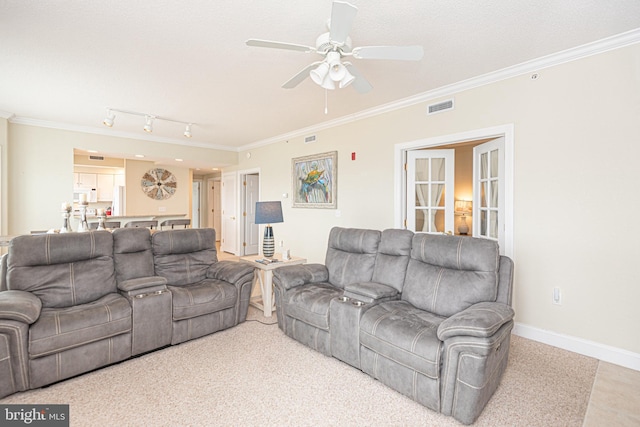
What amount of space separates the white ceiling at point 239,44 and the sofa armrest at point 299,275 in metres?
2.06

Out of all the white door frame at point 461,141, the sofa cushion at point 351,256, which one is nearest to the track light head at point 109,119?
the sofa cushion at point 351,256

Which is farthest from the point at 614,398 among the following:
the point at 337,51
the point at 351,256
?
the point at 337,51

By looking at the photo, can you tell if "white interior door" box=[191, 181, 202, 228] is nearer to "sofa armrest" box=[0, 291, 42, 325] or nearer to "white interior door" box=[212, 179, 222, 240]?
"white interior door" box=[212, 179, 222, 240]

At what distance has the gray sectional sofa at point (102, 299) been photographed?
2.12 meters

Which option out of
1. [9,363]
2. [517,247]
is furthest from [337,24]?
[9,363]

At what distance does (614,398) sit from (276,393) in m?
2.33

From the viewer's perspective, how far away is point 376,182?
4.42 meters

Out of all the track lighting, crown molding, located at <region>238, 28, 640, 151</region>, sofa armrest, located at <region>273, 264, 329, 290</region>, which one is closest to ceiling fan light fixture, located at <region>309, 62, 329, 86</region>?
sofa armrest, located at <region>273, 264, 329, 290</region>

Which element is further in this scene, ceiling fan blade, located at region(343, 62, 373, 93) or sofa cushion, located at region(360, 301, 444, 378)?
ceiling fan blade, located at region(343, 62, 373, 93)

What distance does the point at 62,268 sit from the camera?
265 centimetres

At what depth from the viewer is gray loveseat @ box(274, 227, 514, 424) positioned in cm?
184

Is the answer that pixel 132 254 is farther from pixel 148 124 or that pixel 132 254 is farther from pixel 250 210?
pixel 250 210

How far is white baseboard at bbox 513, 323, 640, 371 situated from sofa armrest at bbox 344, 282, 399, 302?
1481 millimetres

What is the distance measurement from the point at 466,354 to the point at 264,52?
2810 mm
